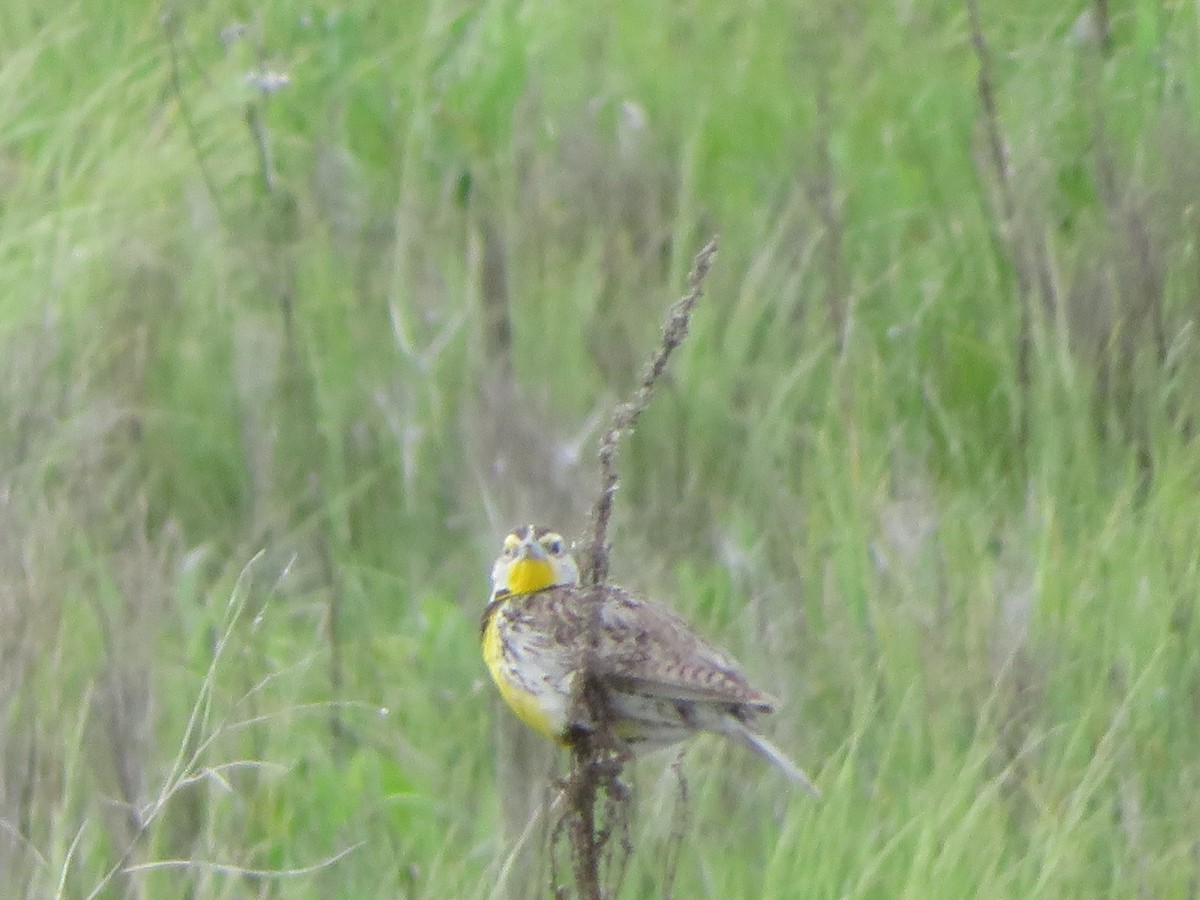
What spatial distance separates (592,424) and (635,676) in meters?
1.70

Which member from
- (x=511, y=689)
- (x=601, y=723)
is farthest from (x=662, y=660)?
(x=601, y=723)

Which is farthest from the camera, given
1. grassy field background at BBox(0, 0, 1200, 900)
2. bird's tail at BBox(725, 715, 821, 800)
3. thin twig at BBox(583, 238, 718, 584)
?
grassy field background at BBox(0, 0, 1200, 900)

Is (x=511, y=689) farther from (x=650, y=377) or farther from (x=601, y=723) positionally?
(x=650, y=377)

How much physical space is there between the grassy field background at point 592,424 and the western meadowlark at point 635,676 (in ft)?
0.71

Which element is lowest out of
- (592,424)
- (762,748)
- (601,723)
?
(762,748)

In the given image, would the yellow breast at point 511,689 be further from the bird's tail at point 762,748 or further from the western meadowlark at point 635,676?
the bird's tail at point 762,748

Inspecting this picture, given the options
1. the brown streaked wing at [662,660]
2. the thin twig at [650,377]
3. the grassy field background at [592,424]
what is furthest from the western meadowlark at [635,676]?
the thin twig at [650,377]

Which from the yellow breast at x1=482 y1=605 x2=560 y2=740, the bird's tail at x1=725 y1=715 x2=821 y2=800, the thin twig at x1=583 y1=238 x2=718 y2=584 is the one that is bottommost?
the bird's tail at x1=725 y1=715 x2=821 y2=800

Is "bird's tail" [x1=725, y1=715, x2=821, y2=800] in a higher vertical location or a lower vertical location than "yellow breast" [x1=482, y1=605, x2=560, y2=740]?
lower

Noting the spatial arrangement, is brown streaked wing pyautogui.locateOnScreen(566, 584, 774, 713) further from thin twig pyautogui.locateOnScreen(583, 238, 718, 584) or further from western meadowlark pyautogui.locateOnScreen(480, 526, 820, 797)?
thin twig pyautogui.locateOnScreen(583, 238, 718, 584)

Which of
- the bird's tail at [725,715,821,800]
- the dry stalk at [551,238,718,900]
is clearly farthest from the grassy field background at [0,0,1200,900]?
the dry stalk at [551,238,718,900]

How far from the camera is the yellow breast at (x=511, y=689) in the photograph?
11.7 feet

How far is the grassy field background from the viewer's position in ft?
13.2

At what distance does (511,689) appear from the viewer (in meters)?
3.71
